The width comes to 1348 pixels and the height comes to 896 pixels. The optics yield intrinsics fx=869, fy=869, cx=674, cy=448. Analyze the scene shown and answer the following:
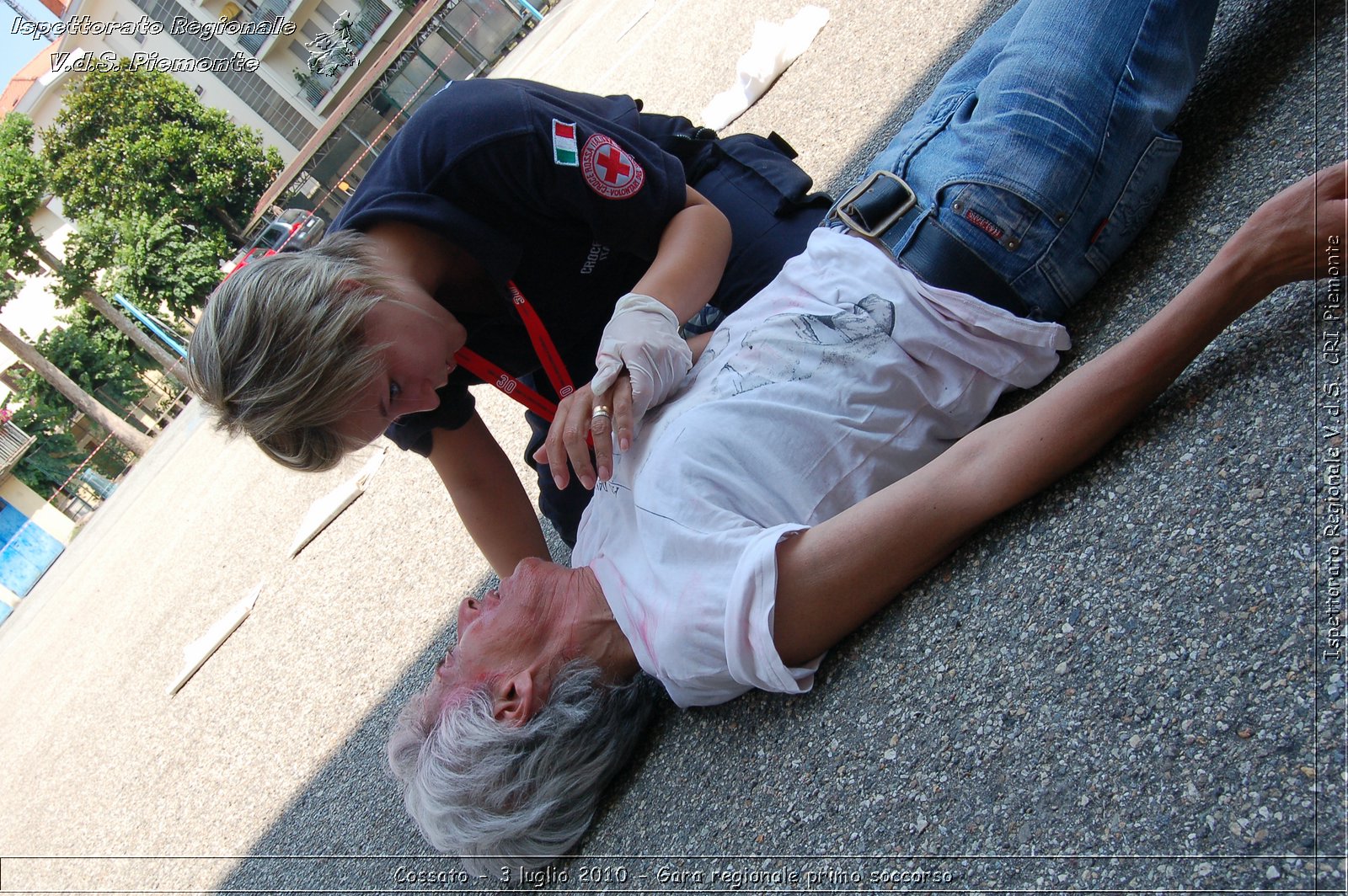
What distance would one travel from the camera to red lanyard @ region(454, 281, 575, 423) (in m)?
2.08

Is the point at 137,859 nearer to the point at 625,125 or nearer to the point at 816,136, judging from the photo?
the point at 625,125

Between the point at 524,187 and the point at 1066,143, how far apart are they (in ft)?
3.63

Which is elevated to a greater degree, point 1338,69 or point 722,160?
point 722,160

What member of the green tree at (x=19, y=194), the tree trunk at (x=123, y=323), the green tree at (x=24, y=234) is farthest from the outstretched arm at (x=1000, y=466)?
the tree trunk at (x=123, y=323)

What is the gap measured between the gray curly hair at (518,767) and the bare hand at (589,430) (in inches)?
18.0

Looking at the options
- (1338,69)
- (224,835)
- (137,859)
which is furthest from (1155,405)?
(137,859)

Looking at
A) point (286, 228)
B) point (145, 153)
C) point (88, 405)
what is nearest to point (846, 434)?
point (286, 228)

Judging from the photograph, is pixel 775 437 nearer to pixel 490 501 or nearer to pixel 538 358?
pixel 538 358

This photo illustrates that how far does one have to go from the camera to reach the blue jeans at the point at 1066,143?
1.70 metres

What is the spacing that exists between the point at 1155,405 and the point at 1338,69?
81 cm

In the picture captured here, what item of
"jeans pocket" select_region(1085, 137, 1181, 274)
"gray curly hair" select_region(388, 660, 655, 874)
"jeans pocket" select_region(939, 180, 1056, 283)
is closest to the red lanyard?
"gray curly hair" select_region(388, 660, 655, 874)

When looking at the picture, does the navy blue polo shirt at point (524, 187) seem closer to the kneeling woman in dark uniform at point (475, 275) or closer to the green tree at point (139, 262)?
the kneeling woman in dark uniform at point (475, 275)

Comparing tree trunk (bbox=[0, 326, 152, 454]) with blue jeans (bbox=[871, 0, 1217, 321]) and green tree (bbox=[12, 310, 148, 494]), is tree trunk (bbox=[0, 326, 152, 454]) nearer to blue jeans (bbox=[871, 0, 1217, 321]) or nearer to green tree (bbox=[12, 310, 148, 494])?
green tree (bbox=[12, 310, 148, 494])

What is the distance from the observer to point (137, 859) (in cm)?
322
